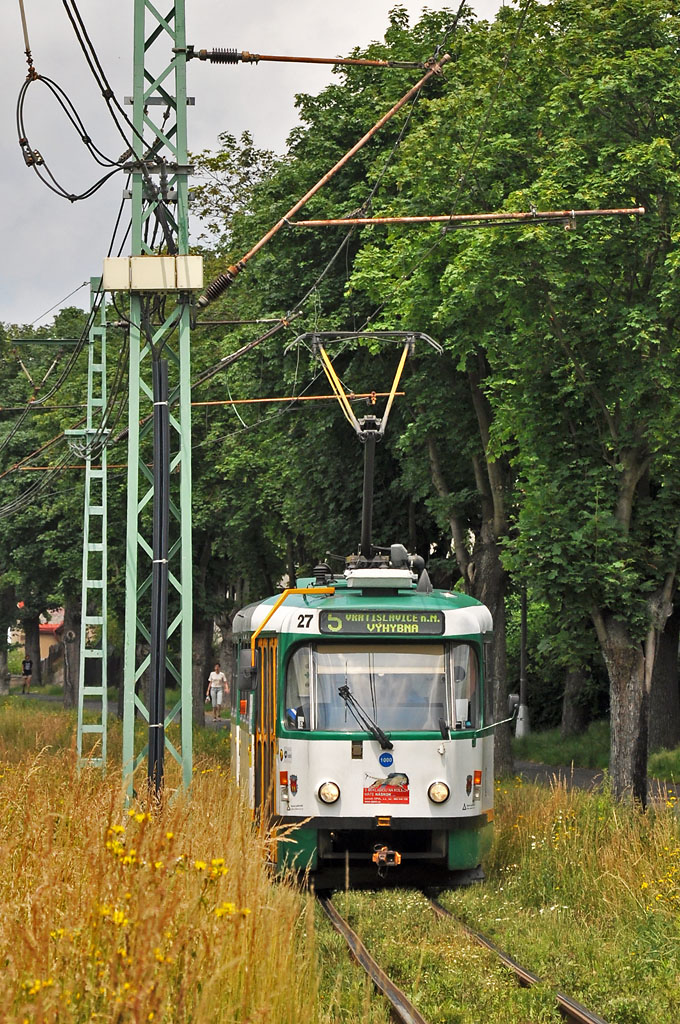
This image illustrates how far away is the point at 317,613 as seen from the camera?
14695 millimetres

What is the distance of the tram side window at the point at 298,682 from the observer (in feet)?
47.9

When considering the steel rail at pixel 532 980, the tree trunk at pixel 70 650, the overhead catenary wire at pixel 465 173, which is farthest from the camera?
the tree trunk at pixel 70 650

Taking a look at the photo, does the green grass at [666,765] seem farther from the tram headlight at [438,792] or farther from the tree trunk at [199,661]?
the tree trunk at [199,661]

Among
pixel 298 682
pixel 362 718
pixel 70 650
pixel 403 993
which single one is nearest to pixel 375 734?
pixel 362 718

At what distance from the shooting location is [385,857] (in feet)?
46.9

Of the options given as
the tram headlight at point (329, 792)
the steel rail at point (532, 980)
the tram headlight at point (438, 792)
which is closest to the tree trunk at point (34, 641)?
the tram headlight at point (329, 792)

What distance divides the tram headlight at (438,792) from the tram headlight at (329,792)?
86 centimetres

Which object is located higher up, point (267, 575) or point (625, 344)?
point (625, 344)

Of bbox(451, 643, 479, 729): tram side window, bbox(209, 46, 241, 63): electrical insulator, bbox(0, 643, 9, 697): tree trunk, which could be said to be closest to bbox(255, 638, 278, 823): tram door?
bbox(451, 643, 479, 729): tram side window

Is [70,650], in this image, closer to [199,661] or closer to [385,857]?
[199,661]

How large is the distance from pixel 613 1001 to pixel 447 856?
17.3 feet

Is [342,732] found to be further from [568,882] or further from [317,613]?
[568,882]

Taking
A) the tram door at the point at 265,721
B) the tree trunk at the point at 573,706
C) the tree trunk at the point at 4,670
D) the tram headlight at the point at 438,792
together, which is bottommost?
the tree trunk at the point at 4,670

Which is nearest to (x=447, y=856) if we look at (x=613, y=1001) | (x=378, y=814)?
(x=378, y=814)
